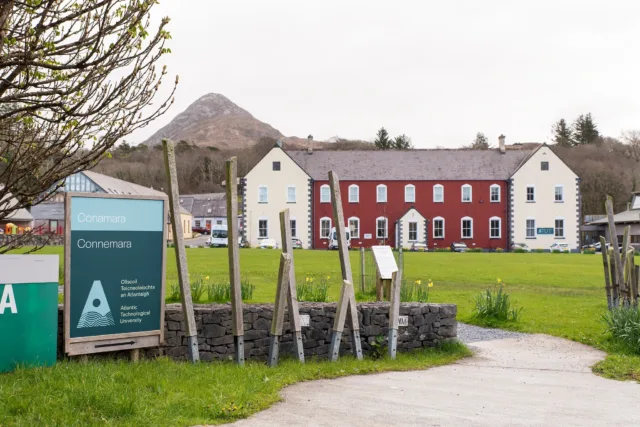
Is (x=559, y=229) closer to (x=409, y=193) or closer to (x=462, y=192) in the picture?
(x=462, y=192)

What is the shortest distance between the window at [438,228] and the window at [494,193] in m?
5.06

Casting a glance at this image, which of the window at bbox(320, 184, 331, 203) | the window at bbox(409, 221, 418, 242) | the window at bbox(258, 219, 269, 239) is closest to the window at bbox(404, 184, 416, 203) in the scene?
the window at bbox(409, 221, 418, 242)

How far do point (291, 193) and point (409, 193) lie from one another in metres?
11.1

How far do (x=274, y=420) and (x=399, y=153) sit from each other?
6576 cm

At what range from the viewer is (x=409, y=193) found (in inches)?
2717

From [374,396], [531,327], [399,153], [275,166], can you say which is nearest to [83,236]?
[374,396]

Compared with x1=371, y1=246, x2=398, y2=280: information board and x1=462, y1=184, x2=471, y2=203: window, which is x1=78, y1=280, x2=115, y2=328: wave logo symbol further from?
x1=462, y1=184, x2=471, y2=203: window

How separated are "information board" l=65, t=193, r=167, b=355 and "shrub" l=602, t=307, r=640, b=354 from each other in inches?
293

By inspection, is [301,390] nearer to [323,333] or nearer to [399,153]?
[323,333]

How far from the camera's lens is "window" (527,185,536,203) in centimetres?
6861

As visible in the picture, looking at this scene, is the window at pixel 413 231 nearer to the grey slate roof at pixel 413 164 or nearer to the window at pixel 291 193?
the grey slate roof at pixel 413 164

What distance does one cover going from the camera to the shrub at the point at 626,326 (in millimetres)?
11703

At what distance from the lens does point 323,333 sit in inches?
428

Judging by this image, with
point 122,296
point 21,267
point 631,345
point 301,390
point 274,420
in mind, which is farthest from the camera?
point 631,345
